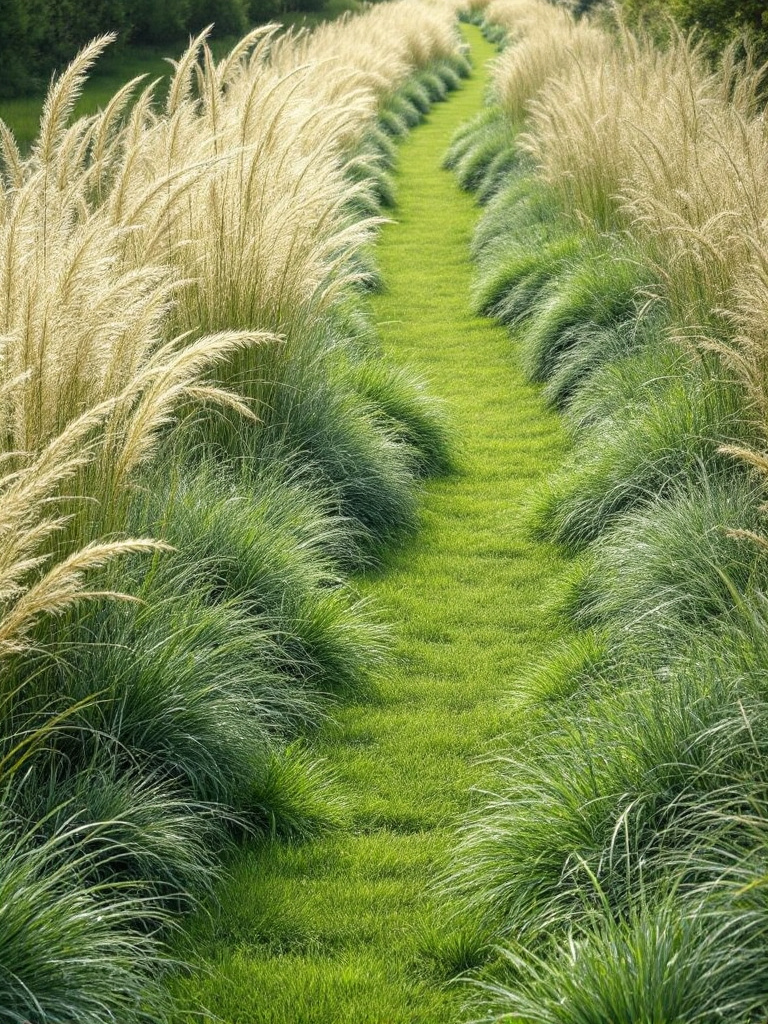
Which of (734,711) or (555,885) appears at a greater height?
(734,711)

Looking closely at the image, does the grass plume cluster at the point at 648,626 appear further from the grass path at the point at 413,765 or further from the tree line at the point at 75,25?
the tree line at the point at 75,25

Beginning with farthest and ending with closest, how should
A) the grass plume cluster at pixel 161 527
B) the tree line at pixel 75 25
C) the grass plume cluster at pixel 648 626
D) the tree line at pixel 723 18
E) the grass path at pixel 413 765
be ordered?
1. the tree line at pixel 75 25
2. the tree line at pixel 723 18
3. the grass path at pixel 413 765
4. the grass plume cluster at pixel 161 527
5. the grass plume cluster at pixel 648 626

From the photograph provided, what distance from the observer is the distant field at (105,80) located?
14.9 meters

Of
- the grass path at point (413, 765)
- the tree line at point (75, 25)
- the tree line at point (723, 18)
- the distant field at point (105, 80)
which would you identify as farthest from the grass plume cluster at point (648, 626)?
the tree line at point (75, 25)

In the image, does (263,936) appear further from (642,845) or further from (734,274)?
Result: (734,274)

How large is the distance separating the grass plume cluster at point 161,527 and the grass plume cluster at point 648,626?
2.57 ft

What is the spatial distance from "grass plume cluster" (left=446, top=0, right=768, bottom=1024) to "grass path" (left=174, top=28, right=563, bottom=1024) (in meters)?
0.17

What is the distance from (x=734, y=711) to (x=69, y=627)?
177 cm

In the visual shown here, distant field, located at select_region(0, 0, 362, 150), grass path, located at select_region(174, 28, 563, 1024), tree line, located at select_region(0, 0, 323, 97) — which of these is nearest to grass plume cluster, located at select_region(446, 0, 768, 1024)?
grass path, located at select_region(174, 28, 563, 1024)

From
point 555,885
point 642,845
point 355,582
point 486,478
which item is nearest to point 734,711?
point 642,845

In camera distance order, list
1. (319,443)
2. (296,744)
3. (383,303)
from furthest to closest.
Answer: (383,303) < (319,443) < (296,744)

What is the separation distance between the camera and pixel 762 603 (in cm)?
343

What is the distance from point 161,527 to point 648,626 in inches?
66.0

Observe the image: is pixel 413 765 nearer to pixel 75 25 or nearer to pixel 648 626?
pixel 648 626
